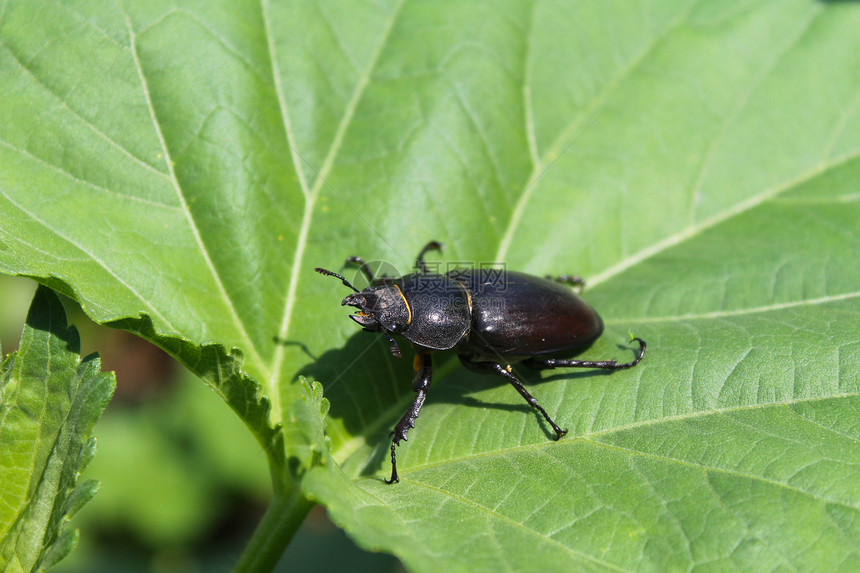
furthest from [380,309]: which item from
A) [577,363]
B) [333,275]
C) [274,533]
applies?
[274,533]

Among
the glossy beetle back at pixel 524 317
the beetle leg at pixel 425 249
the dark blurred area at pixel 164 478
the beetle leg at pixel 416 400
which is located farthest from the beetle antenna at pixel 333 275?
the dark blurred area at pixel 164 478

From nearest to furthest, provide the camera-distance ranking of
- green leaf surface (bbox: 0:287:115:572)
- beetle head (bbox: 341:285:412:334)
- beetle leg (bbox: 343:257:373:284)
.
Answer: green leaf surface (bbox: 0:287:115:572), beetle head (bbox: 341:285:412:334), beetle leg (bbox: 343:257:373:284)

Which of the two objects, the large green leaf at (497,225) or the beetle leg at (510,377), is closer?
the large green leaf at (497,225)

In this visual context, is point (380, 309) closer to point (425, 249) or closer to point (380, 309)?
point (380, 309)

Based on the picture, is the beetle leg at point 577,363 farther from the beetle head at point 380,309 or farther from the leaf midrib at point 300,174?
the leaf midrib at point 300,174

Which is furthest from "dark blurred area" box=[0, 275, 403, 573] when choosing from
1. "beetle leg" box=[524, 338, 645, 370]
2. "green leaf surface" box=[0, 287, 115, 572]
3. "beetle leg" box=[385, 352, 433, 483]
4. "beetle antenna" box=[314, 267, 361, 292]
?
"green leaf surface" box=[0, 287, 115, 572]

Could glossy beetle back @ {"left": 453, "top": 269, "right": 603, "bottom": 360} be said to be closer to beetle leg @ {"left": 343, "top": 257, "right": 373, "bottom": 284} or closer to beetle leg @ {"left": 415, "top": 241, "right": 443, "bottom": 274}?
beetle leg @ {"left": 415, "top": 241, "right": 443, "bottom": 274}

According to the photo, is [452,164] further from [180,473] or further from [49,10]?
[180,473]
